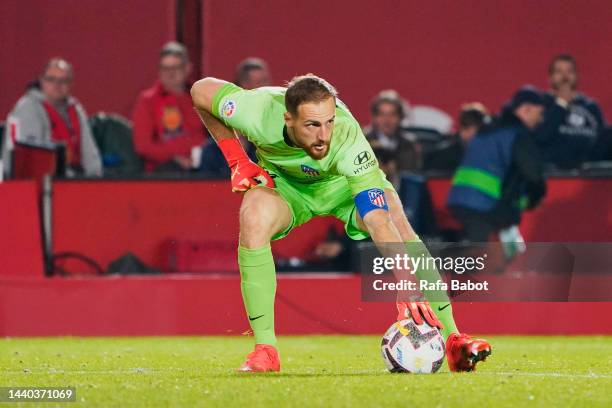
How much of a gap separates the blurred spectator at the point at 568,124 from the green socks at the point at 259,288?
546cm

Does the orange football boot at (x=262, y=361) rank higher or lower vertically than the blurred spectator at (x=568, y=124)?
lower

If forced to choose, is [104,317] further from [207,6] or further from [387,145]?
[207,6]

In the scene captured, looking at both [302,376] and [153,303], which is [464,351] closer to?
[302,376]

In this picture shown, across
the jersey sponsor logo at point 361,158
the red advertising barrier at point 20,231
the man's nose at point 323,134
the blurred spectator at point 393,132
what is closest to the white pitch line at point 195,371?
the jersey sponsor logo at point 361,158

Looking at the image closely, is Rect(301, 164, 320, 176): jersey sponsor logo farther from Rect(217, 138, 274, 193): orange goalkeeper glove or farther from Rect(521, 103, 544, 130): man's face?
Rect(521, 103, 544, 130): man's face

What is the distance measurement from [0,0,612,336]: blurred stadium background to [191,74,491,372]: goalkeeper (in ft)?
11.4

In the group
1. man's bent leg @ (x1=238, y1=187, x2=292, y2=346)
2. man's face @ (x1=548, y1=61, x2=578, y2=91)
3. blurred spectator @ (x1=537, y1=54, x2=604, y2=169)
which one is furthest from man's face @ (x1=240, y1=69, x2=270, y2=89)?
man's bent leg @ (x1=238, y1=187, x2=292, y2=346)

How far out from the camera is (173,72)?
1244cm

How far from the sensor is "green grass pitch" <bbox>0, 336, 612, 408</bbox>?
20.1 ft

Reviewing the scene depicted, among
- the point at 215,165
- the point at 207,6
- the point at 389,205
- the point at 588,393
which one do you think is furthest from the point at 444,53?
the point at 588,393

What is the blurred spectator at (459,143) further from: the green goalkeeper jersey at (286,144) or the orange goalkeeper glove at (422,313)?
the orange goalkeeper glove at (422,313)

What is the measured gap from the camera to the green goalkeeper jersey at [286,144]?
724 cm

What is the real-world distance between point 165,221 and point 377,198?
16.7 feet

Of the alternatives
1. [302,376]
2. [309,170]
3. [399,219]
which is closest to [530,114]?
[399,219]
